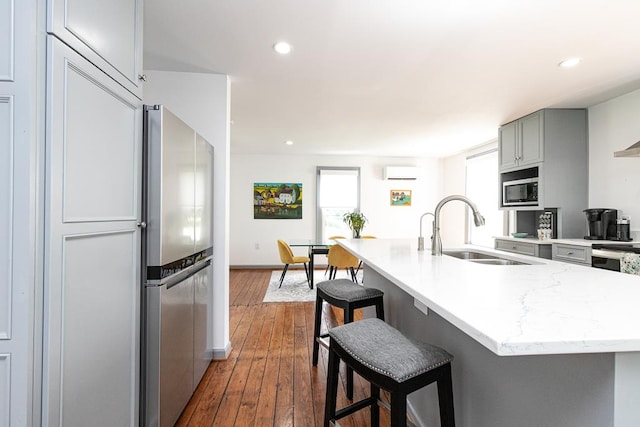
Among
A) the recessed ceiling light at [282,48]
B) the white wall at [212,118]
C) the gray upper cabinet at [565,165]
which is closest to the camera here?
the recessed ceiling light at [282,48]

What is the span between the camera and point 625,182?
9.54ft

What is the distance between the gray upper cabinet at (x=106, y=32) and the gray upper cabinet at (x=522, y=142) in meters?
3.81

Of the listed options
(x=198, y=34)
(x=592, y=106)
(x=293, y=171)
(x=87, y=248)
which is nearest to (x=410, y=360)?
Answer: (x=87, y=248)

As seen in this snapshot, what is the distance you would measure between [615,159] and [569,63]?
54.2 inches

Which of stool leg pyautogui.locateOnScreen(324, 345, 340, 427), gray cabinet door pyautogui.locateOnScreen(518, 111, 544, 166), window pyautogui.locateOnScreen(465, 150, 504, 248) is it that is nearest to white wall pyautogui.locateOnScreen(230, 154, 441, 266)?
window pyautogui.locateOnScreen(465, 150, 504, 248)

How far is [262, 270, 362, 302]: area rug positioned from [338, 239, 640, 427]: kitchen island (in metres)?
2.86

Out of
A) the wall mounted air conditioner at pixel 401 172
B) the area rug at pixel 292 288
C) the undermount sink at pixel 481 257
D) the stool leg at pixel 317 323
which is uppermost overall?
the wall mounted air conditioner at pixel 401 172

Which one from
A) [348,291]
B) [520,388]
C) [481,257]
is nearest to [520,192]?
[481,257]

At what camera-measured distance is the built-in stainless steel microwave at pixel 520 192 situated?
11.4 feet

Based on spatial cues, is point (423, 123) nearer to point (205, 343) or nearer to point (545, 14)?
point (545, 14)

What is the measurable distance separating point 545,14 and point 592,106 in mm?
2236

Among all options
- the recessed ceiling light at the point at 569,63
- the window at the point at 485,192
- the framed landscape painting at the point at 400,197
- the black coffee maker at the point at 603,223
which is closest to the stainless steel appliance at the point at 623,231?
the black coffee maker at the point at 603,223

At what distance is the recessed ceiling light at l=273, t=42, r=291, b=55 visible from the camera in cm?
205

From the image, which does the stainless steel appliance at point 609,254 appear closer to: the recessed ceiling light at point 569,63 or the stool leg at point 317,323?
the recessed ceiling light at point 569,63
